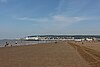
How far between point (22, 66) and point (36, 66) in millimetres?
1038

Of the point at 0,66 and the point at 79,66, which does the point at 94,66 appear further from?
the point at 0,66

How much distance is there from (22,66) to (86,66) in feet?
15.3

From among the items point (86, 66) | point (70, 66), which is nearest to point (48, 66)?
point (70, 66)

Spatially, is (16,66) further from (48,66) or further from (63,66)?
(63,66)

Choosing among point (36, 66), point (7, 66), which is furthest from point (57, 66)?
point (7, 66)

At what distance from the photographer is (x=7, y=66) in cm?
1591

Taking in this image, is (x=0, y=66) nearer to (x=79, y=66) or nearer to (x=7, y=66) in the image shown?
(x=7, y=66)

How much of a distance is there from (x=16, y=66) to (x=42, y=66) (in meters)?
1.92

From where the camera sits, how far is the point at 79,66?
1578 centimetres

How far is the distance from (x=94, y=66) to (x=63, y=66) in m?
2.24

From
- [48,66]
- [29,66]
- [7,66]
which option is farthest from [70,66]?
[7,66]

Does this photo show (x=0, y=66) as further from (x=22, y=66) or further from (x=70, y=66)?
(x=70, y=66)

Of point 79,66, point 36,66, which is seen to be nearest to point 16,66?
point 36,66

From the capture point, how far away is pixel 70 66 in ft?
52.2
